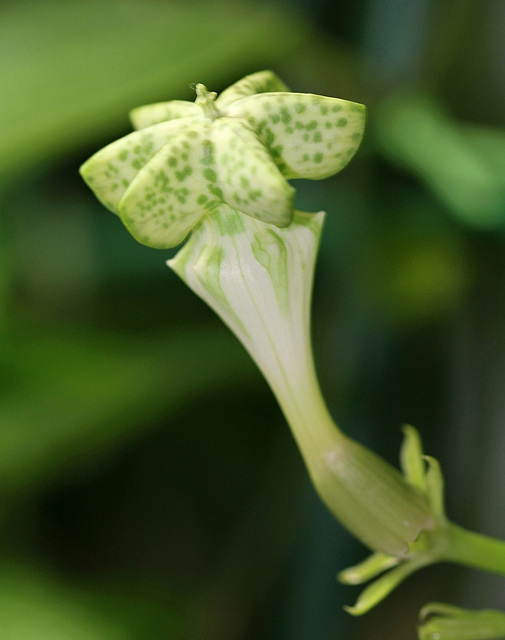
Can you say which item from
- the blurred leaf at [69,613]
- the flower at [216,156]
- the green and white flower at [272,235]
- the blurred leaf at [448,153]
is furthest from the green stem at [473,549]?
the blurred leaf at [69,613]

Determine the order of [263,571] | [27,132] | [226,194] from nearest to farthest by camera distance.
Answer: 1. [226,194]
2. [27,132]
3. [263,571]

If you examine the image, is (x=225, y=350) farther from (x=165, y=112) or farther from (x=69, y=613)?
(x=165, y=112)

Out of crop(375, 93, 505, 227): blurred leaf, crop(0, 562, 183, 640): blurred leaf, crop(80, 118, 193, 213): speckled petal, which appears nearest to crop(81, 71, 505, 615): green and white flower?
crop(80, 118, 193, 213): speckled petal

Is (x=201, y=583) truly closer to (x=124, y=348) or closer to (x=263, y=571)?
(x=263, y=571)

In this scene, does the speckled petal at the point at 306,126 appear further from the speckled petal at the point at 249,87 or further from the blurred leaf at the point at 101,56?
the blurred leaf at the point at 101,56

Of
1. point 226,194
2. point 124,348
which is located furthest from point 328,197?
point 226,194

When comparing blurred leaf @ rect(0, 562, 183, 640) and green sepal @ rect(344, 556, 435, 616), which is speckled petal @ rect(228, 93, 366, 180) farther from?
blurred leaf @ rect(0, 562, 183, 640)
